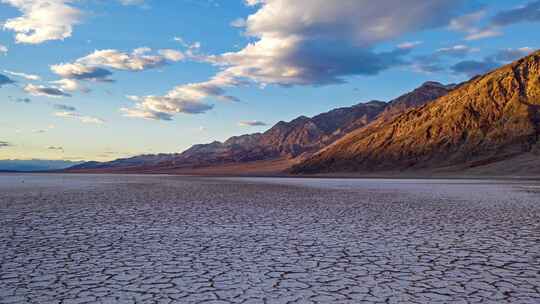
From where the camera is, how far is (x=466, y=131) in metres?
82.4

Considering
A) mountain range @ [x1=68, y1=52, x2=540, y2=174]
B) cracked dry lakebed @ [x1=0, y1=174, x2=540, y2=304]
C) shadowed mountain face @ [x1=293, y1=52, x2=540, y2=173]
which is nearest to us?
cracked dry lakebed @ [x1=0, y1=174, x2=540, y2=304]

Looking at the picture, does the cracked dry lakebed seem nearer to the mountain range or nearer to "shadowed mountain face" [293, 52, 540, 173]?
the mountain range

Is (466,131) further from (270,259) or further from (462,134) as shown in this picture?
(270,259)

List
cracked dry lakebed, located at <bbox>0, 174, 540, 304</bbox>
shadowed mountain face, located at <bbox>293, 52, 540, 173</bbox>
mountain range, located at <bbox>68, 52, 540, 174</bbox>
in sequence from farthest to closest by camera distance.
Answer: shadowed mountain face, located at <bbox>293, 52, 540, 173</bbox> → mountain range, located at <bbox>68, 52, 540, 174</bbox> → cracked dry lakebed, located at <bbox>0, 174, 540, 304</bbox>

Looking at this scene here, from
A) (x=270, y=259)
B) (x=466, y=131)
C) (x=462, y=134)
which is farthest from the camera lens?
(x=466, y=131)

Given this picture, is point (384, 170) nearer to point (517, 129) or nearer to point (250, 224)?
point (517, 129)

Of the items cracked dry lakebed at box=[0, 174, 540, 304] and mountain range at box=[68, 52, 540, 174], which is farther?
mountain range at box=[68, 52, 540, 174]

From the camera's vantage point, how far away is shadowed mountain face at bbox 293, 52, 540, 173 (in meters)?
74.8

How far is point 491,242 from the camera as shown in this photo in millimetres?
9102

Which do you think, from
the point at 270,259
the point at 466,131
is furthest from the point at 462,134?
the point at 270,259

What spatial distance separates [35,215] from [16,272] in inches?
327

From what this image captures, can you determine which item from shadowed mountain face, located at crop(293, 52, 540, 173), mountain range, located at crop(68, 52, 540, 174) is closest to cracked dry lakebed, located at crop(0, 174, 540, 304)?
mountain range, located at crop(68, 52, 540, 174)

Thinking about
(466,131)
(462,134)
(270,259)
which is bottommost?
(270,259)

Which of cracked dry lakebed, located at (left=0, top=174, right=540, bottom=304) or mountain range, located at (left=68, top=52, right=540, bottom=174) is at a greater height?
mountain range, located at (left=68, top=52, right=540, bottom=174)
